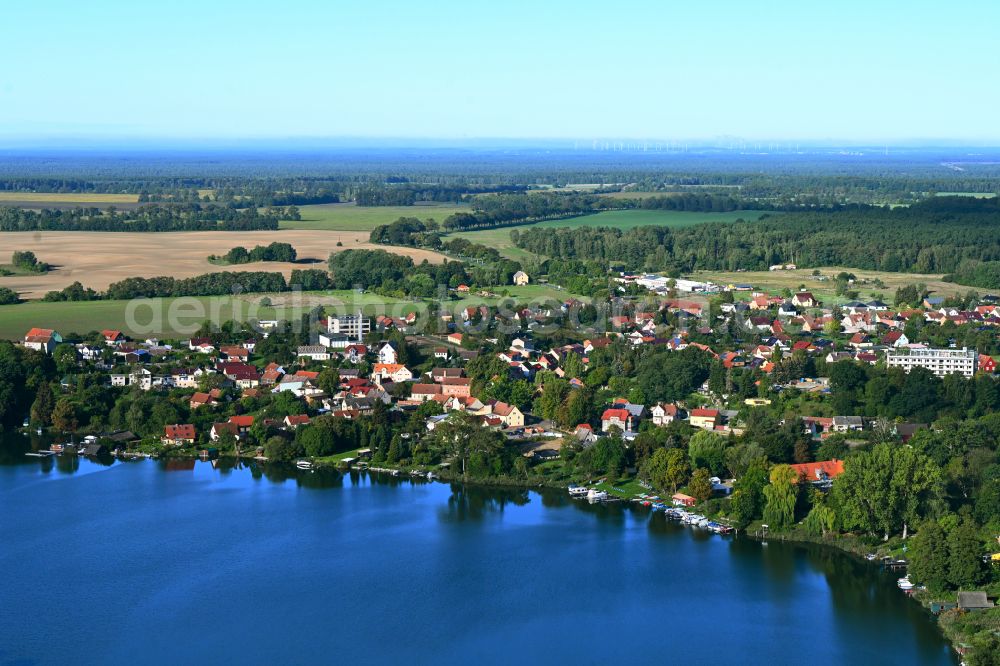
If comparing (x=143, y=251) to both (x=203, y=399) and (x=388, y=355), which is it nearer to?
(x=388, y=355)

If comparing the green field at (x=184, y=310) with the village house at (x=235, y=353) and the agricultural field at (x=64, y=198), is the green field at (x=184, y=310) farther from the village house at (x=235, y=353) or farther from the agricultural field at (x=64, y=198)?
the agricultural field at (x=64, y=198)

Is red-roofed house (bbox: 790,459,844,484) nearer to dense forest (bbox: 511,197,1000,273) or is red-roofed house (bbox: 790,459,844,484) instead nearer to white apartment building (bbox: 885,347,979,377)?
white apartment building (bbox: 885,347,979,377)

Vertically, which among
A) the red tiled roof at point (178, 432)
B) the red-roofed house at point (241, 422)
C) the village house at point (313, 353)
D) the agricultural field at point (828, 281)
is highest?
the agricultural field at point (828, 281)

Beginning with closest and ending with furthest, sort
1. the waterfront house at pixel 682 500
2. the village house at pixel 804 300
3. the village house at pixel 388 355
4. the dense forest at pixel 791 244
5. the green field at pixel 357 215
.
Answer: the waterfront house at pixel 682 500 < the village house at pixel 388 355 < the village house at pixel 804 300 < the dense forest at pixel 791 244 < the green field at pixel 357 215

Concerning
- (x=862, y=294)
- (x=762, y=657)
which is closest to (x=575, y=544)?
(x=762, y=657)

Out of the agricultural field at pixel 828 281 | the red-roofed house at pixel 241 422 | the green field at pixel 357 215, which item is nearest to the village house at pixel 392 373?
the red-roofed house at pixel 241 422

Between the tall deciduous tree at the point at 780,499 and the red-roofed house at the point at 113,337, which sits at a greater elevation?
the red-roofed house at the point at 113,337
